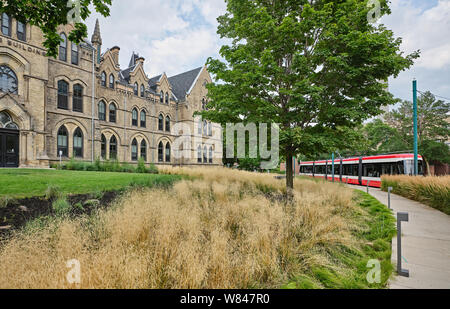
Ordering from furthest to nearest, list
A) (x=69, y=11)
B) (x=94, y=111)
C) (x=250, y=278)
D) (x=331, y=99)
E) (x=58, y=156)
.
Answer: (x=94, y=111) → (x=58, y=156) → (x=331, y=99) → (x=69, y=11) → (x=250, y=278)

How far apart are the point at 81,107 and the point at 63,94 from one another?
1808 millimetres

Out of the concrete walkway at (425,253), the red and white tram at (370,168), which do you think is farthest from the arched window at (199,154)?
the concrete walkway at (425,253)

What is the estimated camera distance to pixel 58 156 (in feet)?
63.1

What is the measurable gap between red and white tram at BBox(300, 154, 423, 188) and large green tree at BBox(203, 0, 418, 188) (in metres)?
11.7

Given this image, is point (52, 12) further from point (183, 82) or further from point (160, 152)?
point (183, 82)

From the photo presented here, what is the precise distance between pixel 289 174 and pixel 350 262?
5457 mm

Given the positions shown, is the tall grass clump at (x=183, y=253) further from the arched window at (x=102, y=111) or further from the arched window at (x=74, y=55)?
the arched window at (x=74, y=55)

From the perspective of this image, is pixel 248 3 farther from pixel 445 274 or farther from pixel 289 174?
pixel 445 274

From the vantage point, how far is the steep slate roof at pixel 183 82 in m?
33.9

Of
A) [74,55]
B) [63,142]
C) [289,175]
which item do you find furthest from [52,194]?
[74,55]

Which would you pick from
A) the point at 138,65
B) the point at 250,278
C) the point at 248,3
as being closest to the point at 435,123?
the point at 248,3

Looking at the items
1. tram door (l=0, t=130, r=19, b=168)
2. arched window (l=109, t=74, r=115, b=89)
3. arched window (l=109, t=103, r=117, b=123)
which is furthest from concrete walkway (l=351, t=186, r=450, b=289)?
arched window (l=109, t=74, r=115, b=89)

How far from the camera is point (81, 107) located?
2128 cm
